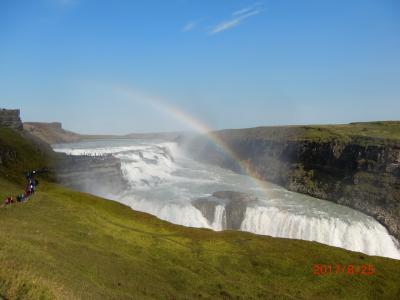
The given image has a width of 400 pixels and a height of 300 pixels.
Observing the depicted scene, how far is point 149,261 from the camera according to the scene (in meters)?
31.0

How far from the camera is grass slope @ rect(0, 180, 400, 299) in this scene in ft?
70.9

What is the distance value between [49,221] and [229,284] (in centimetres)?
1860

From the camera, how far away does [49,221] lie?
34.8 m

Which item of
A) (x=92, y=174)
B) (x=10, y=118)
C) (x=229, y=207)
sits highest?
(x=10, y=118)

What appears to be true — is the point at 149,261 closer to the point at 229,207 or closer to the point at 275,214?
the point at 275,214

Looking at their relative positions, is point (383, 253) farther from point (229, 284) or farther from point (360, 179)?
point (229, 284)

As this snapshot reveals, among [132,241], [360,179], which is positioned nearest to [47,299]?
[132,241]
